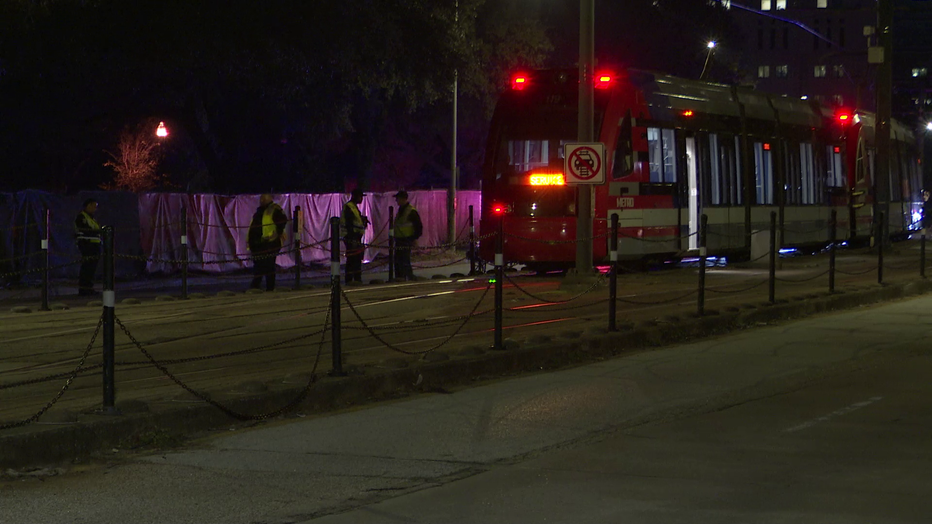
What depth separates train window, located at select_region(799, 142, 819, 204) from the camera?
30.1 metres

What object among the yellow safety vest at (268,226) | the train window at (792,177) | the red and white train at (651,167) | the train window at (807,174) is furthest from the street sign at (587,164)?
the train window at (807,174)

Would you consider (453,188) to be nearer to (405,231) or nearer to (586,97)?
(405,231)

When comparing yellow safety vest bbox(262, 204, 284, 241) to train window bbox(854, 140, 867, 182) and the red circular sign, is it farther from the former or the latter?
train window bbox(854, 140, 867, 182)

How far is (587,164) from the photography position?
1666 centimetres

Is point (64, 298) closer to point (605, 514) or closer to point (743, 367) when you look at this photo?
point (743, 367)

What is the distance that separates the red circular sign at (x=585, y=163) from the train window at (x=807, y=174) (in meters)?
14.9

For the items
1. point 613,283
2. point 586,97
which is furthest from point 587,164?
point 613,283

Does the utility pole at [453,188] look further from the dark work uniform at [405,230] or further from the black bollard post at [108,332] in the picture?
the black bollard post at [108,332]

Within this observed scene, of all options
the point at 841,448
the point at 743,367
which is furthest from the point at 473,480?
the point at 743,367

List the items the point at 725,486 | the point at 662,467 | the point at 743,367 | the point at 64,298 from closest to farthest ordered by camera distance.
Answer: the point at 725,486, the point at 662,467, the point at 743,367, the point at 64,298

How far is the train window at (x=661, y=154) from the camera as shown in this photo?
2277cm

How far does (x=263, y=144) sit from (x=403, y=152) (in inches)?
575

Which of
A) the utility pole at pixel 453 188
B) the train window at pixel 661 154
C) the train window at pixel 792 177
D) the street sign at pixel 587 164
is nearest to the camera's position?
the street sign at pixel 587 164

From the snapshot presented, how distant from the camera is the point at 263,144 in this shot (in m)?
50.0
